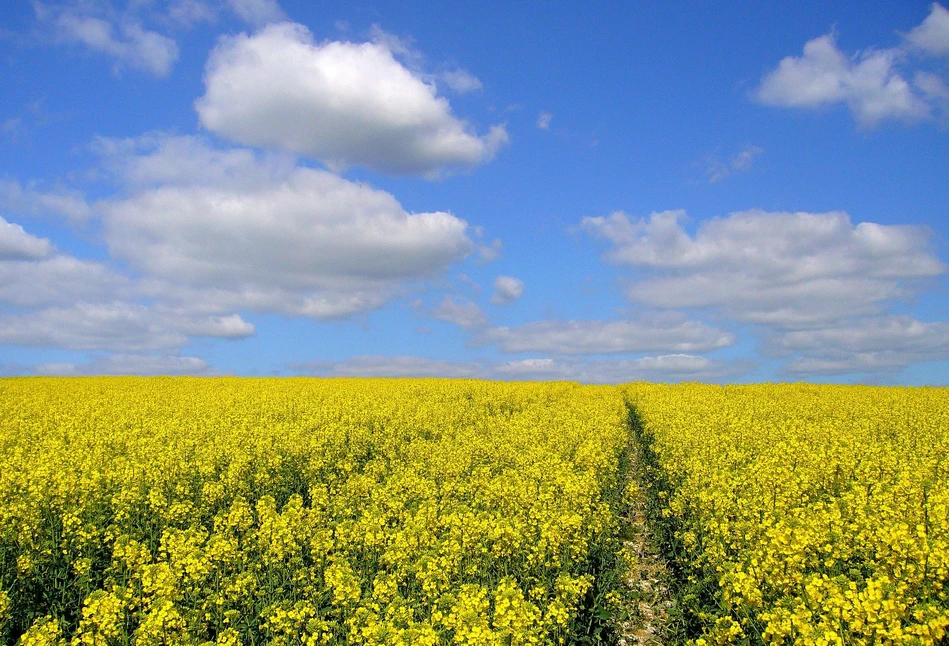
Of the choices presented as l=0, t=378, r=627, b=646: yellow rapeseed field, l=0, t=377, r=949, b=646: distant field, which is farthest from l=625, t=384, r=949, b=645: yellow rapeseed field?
l=0, t=378, r=627, b=646: yellow rapeseed field

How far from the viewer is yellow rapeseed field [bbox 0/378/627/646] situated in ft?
22.0

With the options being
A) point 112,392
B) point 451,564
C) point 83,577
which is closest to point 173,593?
point 83,577

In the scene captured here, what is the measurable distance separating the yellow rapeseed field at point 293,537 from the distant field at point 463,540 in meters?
0.05

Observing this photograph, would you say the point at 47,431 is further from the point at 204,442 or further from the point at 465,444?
the point at 465,444

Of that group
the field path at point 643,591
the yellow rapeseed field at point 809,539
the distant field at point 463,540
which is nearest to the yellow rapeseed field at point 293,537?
the distant field at point 463,540

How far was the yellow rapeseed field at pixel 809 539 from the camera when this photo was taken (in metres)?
5.60

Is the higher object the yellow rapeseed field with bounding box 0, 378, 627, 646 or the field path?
the yellow rapeseed field with bounding box 0, 378, 627, 646

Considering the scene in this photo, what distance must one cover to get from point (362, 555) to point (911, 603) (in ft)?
23.5

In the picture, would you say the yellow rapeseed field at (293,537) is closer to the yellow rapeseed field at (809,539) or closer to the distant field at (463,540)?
the distant field at (463,540)

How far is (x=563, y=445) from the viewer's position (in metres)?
16.7

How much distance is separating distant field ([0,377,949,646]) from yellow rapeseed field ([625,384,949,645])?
0.04 meters

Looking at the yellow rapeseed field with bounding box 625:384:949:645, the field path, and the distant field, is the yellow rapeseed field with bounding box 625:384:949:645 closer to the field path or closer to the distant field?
the distant field

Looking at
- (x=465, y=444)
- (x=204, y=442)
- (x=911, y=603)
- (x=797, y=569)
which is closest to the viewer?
(x=911, y=603)

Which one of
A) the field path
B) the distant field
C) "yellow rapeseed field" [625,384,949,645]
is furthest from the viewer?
the field path
